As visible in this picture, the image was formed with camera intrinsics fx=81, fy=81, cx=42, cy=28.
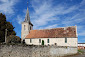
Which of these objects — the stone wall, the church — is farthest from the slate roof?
the stone wall

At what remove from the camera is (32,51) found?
554 inches

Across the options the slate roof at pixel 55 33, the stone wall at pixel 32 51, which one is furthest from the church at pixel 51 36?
the stone wall at pixel 32 51

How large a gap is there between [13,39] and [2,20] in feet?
30.5

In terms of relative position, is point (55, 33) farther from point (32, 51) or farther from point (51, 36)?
point (32, 51)

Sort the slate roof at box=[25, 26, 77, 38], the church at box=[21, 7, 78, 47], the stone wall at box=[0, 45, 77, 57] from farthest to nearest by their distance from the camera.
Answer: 1. the slate roof at box=[25, 26, 77, 38]
2. the church at box=[21, 7, 78, 47]
3. the stone wall at box=[0, 45, 77, 57]

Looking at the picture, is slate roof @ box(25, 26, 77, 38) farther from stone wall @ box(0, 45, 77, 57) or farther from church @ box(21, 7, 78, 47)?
stone wall @ box(0, 45, 77, 57)

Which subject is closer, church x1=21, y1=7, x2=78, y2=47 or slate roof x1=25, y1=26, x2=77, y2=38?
church x1=21, y1=7, x2=78, y2=47

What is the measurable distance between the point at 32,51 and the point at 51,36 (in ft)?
50.9

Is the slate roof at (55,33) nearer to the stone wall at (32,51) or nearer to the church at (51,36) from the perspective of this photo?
the church at (51,36)

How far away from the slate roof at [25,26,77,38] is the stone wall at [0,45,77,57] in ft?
19.7

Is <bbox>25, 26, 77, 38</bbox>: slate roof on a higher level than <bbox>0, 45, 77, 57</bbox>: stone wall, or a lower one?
higher

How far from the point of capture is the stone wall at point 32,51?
34.5 feet

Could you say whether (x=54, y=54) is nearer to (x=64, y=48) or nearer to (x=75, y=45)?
(x=64, y=48)

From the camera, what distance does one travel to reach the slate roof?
2738cm
